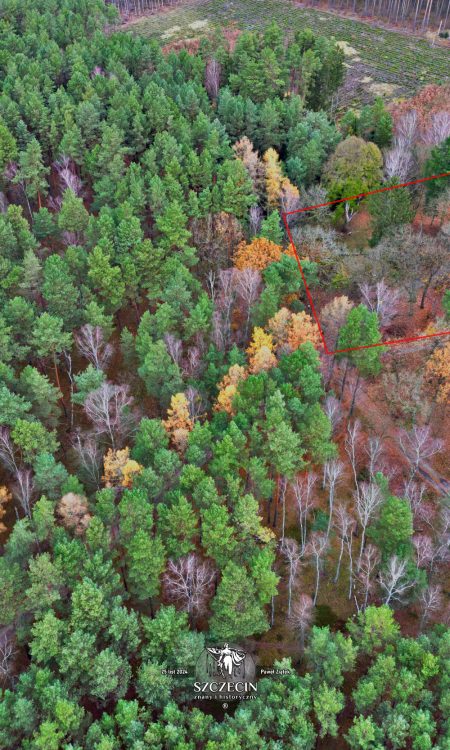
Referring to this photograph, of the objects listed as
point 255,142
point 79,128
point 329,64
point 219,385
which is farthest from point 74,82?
point 219,385

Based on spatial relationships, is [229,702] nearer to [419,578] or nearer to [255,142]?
[419,578]

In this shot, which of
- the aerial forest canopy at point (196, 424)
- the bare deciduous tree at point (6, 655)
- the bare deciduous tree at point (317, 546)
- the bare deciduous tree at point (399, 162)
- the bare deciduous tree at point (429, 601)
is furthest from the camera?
the bare deciduous tree at point (399, 162)

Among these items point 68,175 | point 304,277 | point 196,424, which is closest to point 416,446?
point 196,424

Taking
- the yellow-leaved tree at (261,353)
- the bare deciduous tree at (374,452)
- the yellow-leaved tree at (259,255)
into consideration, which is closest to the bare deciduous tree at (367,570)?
the bare deciduous tree at (374,452)

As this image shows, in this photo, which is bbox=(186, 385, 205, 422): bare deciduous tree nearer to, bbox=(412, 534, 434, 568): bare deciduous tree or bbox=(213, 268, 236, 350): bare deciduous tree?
bbox=(213, 268, 236, 350): bare deciduous tree

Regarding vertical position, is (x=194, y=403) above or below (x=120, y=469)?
above

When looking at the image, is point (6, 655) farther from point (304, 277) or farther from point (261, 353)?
point (304, 277)

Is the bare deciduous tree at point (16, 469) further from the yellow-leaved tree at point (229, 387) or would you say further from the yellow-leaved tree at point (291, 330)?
the yellow-leaved tree at point (291, 330)
